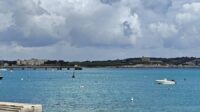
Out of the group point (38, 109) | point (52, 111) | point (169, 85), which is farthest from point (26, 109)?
point (169, 85)

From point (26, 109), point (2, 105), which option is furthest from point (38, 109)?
point (2, 105)

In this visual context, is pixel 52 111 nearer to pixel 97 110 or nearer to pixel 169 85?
pixel 97 110

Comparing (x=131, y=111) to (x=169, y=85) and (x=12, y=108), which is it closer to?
(x=12, y=108)

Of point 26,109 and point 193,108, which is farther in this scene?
point 193,108

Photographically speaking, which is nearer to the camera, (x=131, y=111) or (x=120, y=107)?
(x=131, y=111)

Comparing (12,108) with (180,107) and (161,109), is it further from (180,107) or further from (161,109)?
(180,107)

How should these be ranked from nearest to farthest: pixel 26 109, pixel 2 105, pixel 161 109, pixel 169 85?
pixel 26 109
pixel 2 105
pixel 161 109
pixel 169 85

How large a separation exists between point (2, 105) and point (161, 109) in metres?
39.5

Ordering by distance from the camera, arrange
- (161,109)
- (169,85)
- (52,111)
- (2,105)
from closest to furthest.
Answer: (2,105), (52,111), (161,109), (169,85)

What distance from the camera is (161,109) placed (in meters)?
70.0

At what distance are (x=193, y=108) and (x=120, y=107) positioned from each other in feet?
31.3

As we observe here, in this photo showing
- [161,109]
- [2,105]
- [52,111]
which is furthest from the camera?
[161,109]

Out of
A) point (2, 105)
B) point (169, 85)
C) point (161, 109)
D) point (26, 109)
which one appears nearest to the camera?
point (26, 109)

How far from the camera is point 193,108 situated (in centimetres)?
7294
